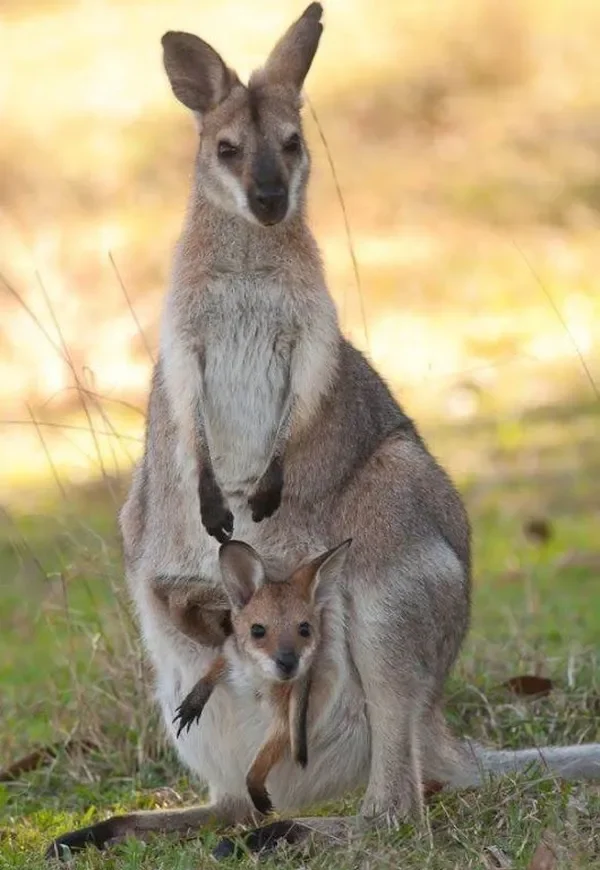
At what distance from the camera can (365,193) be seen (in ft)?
45.1

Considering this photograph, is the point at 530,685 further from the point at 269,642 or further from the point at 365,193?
the point at 365,193

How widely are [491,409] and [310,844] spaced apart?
5.51m

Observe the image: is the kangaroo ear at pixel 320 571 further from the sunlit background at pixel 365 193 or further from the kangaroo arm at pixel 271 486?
the sunlit background at pixel 365 193

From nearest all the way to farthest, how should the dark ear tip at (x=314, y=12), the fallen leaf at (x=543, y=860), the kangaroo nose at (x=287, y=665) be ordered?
the fallen leaf at (x=543, y=860) → the kangaroo nose at (x=287, y=665) → the dark ear tip at (x=314, y=12)

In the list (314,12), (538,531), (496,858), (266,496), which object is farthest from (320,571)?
(538,531)

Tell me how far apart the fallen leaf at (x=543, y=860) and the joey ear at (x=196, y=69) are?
2014mm

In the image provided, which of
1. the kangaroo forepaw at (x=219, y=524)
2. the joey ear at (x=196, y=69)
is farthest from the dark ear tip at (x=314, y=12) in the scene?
the kangaroo forepaw at (x=219, y=524)

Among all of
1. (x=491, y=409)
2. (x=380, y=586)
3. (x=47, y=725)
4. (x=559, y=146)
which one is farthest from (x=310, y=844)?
(x=559, y=146)

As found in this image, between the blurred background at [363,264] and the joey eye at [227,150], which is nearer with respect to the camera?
the joey eye at [227,150]

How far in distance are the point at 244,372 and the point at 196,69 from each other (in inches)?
30.4

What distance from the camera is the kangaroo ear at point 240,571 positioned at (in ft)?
15.4

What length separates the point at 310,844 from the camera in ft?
15.4

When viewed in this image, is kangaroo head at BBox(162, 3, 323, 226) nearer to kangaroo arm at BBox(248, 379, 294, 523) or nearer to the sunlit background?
kangaroo arm at BBox(248, 379, 294, 523)

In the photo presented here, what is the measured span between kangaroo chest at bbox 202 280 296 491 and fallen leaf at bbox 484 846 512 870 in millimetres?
1100
